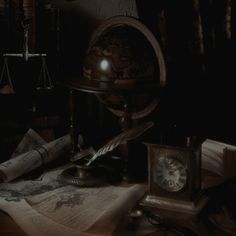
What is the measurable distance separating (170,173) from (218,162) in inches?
14.4

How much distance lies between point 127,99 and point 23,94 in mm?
584

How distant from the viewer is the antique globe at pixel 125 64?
6.34 ft

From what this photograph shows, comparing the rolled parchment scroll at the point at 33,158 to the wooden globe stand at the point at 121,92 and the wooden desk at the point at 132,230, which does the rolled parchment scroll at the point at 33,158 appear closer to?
the wooden globe stand at the point at 121,92

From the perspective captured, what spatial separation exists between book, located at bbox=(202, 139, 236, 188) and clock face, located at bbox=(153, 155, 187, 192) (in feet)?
0.88

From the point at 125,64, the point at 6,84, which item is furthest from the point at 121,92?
the point at 6,84

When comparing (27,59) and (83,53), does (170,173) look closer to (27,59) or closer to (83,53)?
(27,59)

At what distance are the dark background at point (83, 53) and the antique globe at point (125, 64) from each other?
0.08 metres

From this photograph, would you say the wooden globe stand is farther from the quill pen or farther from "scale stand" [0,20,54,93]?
"scale stand" [0,20,54,93]

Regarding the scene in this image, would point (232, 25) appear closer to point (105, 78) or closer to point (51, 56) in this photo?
point (105, 78)

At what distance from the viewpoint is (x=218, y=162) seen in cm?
201

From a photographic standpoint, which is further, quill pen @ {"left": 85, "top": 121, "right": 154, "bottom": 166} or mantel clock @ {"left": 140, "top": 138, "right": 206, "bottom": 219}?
quill pen @ {"left": 85, "top": 121, "right": 154, "bottom": 166}

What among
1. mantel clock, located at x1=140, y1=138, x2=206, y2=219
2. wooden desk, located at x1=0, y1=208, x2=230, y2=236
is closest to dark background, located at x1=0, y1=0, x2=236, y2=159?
mantel clock, located at x1=140, y1=138, x2=206, y2=219

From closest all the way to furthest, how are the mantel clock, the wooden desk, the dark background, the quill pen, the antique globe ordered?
the wooden desk < the mantel clock < the quill pen < the antique globe < the dark background

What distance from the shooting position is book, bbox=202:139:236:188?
6.48 ft
